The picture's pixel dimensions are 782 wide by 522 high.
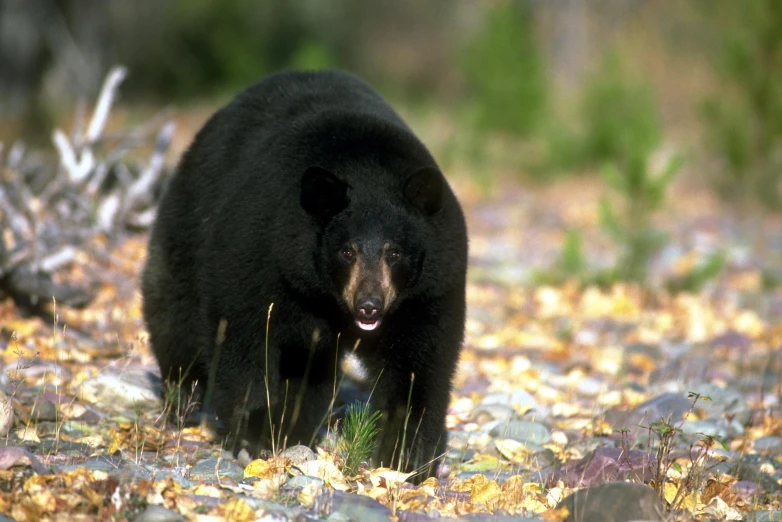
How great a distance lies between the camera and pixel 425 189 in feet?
13.5

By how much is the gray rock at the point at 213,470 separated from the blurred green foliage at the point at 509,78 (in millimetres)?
14381

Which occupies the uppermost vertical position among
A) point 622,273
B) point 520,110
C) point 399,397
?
point 520,110

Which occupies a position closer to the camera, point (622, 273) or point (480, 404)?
point (480, 404)

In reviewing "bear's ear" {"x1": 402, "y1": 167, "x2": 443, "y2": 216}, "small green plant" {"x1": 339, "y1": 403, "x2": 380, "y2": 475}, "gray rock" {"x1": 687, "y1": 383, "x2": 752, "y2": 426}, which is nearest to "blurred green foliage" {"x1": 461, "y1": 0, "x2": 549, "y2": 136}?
"gray rock" {"x1": 687, "y1": 383, "x2": 752, "y2": 426}

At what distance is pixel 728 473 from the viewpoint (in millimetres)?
4547

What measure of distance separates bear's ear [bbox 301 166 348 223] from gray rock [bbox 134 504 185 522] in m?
1.37

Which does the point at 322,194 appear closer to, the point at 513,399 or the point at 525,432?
the point at 525,432

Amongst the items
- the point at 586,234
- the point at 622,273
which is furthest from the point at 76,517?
the point at 586,234

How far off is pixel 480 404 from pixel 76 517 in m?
2.70

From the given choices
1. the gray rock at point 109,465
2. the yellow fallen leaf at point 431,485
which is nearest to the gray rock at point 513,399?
the yellow fallen leaf at point 431,485

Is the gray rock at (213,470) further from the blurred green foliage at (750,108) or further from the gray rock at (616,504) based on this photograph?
the blurred green foliage at (750,108)

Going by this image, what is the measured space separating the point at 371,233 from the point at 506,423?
1488 millimetres

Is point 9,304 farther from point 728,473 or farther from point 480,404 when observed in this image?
point 728,473

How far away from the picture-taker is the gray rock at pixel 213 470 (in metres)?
3.91
